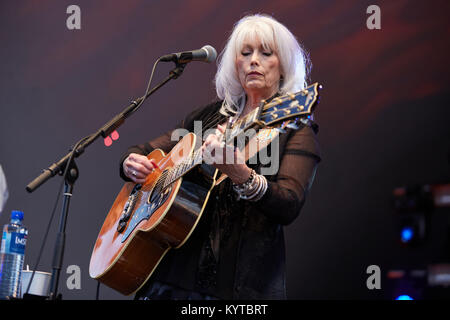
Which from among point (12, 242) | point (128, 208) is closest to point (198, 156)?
point (128, 208)

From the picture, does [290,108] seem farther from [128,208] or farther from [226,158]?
[128,208]

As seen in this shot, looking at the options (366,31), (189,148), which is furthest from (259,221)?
(366,31)

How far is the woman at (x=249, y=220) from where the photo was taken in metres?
1.78

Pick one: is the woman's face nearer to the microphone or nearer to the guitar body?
the microphone

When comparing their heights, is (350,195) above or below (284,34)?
below

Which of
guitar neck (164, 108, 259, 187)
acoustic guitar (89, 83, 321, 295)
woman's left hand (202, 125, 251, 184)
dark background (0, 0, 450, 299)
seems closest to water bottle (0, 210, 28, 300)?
acoustic guitar (89, 83, 321, 295)

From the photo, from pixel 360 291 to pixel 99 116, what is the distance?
206 centimetres

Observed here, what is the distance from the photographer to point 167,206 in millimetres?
1958

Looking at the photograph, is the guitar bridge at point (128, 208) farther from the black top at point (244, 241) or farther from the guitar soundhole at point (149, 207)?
the black top at point (244, 241)

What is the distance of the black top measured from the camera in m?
1.87

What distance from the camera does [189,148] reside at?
214cm

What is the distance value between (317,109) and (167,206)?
181cm

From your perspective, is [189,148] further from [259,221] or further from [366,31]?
[366,31]
